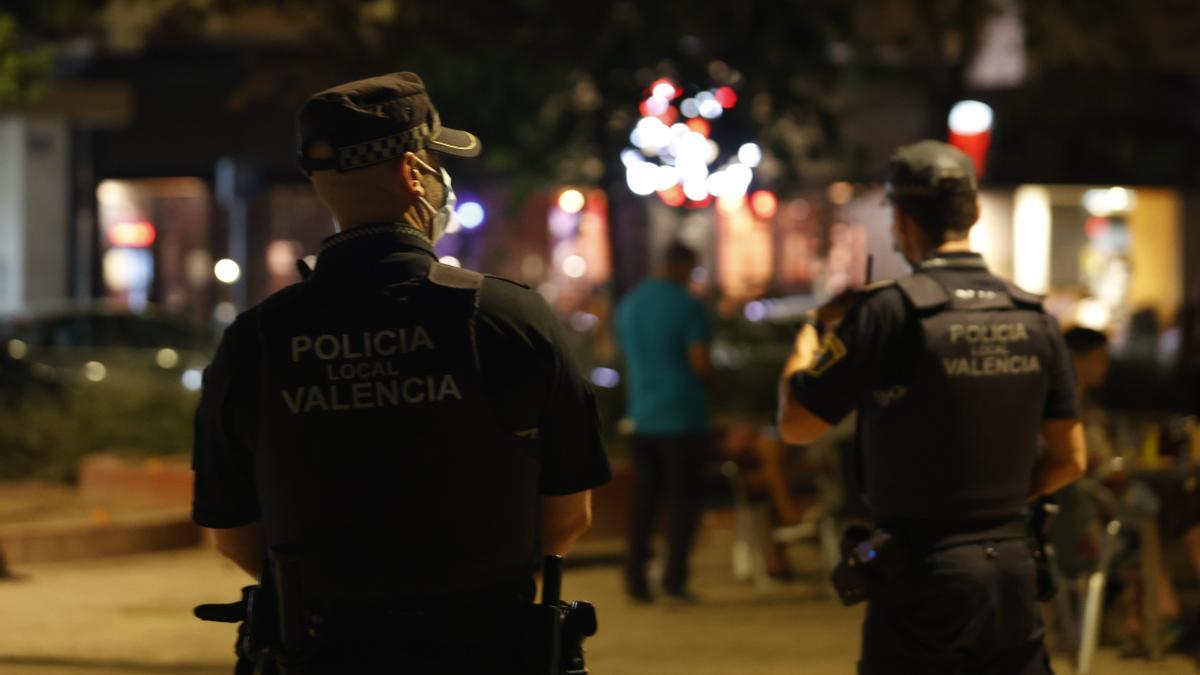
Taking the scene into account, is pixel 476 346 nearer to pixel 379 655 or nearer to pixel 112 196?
pixel 379 655

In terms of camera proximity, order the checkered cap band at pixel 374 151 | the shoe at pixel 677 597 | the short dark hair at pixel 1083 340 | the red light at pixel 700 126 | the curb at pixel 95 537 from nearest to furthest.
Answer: the checkered cap band at pixel 374 151, the short dark hair at pixel 1083 340, the shoe at pixel 677 597, the curb at pixel 95 537, the red light at pixel 700 126

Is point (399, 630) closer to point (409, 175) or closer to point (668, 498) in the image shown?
point (409, 175)

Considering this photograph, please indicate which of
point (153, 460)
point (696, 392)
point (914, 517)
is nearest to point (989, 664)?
point (914, 517)

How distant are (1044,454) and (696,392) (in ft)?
18.2

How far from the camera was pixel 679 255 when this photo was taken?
968 centimetres

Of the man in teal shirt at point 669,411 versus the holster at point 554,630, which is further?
the man in teal shirt at point 669,411

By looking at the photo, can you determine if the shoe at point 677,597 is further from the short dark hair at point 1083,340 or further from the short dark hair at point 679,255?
the short dark hair at point 1083,340

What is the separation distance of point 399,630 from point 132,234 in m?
29.8

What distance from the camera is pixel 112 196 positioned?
102ft

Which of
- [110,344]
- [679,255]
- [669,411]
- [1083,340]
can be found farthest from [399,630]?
[110,344]

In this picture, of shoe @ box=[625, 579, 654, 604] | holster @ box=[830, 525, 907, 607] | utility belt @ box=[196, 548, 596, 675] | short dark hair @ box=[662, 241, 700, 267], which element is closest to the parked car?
shoe @ box=[625, 579, 654, 604]

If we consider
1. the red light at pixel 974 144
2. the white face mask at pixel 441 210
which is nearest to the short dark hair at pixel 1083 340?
the white face mask at pixel 441 210

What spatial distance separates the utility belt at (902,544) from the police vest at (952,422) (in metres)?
0.02

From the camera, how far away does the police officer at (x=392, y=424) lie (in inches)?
110
